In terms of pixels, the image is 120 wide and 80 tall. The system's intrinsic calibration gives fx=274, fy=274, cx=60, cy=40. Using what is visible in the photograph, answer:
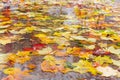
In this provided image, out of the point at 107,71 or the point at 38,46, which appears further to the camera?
the point at 38,46

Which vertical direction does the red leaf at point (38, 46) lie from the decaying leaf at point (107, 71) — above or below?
above

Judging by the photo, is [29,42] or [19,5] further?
[19,5]

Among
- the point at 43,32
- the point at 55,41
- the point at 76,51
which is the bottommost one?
the point at 76,51

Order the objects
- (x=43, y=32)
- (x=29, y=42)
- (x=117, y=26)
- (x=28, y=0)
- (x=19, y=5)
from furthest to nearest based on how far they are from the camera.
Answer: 1. (x=28, y=0)
2. (x=19, y=5)
3. (x=117, y=26)
4. (x=43, y=32)
5. (x=29, y=42)

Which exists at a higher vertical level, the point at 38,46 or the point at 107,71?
the point at 38,46

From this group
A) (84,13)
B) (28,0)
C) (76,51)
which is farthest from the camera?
(28,0)

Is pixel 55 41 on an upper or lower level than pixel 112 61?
upper

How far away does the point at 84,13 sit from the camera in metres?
4.24

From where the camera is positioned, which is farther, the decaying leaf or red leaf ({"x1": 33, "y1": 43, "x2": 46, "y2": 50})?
red leaf ({"x1": 33, "y1": 43, "x2": 46, "y2": 50})

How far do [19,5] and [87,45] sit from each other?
216 centimetres

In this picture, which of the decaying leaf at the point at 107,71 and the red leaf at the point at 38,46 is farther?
the red leaf at the point at 38,46

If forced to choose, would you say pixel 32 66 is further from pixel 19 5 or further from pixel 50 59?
pixel 19 5

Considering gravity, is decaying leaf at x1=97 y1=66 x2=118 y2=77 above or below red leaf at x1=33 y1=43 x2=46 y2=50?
below

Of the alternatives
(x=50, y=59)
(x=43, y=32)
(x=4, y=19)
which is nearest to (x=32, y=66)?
(x=50, y=59)
